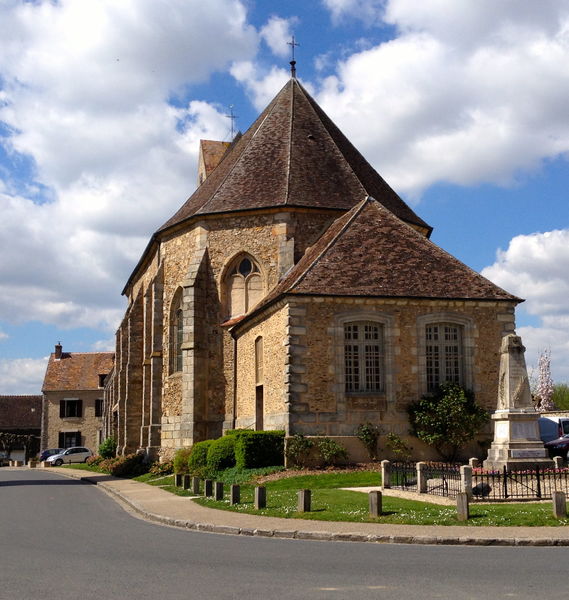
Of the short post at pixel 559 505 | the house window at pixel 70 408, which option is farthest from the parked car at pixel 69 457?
the short post at pixel 559 505

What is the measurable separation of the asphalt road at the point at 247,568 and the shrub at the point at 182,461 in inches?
470

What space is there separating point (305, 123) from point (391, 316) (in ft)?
39.0

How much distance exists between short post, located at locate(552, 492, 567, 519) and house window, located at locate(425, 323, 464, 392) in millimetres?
9673

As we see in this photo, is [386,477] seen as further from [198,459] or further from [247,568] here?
[247,568]

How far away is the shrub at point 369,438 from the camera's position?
67.8ft

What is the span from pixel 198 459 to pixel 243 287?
736 centimetres

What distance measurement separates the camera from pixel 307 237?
1068 inches

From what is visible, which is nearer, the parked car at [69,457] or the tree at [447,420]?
the tree at [447,420]

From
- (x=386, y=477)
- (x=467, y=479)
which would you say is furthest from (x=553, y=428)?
(x=467, y=479)

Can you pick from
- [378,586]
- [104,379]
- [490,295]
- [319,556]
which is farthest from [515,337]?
[104,379]

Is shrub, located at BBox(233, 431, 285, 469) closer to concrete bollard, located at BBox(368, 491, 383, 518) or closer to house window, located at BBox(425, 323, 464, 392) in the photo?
house window, located at BBox(425, 323, 464, 392)

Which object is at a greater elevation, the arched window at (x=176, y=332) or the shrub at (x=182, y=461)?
the arched window at (x=176, y=332)

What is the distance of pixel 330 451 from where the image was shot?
20.2 m

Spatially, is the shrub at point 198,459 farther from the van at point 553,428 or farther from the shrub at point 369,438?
the van at point 553,428
